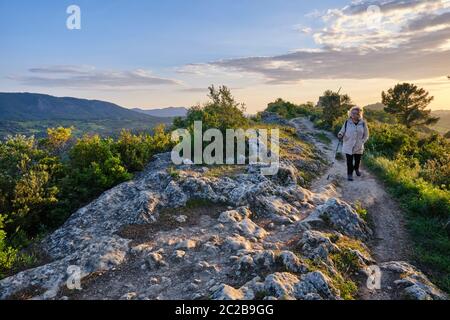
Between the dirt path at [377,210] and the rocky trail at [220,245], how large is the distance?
0.06 metres

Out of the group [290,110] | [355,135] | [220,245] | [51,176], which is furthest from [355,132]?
[290,110]

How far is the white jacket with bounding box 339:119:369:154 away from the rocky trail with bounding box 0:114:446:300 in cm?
208

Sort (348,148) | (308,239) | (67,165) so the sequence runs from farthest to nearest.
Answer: (348,148)
(67,165)
(308,239)

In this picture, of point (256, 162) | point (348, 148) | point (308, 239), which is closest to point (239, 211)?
point (308, 239)

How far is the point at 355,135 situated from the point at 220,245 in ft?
Result: 27.4

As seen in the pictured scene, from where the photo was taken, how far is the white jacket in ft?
47.3

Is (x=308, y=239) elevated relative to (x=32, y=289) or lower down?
elevated

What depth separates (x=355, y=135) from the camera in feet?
47.2

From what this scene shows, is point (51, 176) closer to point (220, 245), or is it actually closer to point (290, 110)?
point (220, 245)

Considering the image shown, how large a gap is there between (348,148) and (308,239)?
6884 mm

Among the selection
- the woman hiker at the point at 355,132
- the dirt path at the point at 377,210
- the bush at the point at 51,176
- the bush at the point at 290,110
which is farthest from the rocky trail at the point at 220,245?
the bush at the point at 290,110

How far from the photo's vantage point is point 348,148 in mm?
14703

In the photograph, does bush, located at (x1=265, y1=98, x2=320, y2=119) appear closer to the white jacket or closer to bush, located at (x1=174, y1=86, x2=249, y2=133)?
bush, located at (x1=174, y1=86, x2=249, y2=133)
